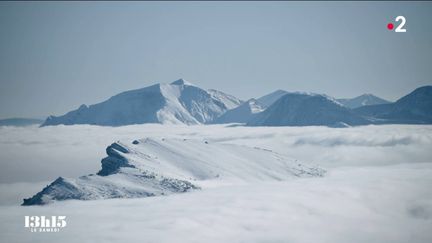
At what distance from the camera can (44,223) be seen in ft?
509

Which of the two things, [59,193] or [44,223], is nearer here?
[44,223]

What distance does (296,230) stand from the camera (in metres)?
181

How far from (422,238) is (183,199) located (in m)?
113

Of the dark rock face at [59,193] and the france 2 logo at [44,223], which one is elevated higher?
the dark rock face at [59,193]

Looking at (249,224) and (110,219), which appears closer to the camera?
(110,219)

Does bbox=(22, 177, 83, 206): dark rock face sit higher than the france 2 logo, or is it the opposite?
Answer: bbox=(22, 177, 83, 206): dark rock face

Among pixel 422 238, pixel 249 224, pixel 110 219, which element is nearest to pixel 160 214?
pixel 110 219

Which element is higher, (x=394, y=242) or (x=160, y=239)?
(x=160, y=239)

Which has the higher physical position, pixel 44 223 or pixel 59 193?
pixel 59 193

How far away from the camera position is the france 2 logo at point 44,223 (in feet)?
496

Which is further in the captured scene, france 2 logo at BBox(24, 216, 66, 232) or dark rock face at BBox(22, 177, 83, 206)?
dark rock face at BBox(22, 177, 83, 206)

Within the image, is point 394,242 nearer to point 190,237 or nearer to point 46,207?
point 190,237

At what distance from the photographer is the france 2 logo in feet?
496

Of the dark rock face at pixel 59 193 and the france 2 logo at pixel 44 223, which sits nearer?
the france 2 logo at pixel 44 223
